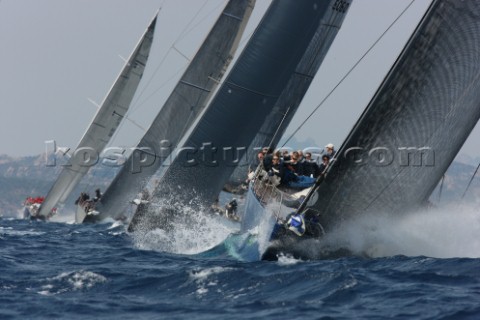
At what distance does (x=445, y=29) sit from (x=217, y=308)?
5979mm

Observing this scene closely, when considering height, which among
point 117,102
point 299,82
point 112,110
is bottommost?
point 112,110

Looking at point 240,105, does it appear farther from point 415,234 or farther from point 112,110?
point 112,110

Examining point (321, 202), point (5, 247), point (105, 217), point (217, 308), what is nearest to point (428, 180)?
point (321, 202)

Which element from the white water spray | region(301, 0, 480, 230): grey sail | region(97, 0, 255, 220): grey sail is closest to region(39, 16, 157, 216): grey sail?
region(97, 0, 255, 220): grey sail

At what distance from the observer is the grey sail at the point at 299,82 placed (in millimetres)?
22203

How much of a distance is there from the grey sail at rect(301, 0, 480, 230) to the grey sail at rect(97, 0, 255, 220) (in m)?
10.7

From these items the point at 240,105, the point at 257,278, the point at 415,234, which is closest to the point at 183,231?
the point at 240,105

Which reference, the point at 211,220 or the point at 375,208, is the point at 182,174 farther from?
the point at 375,208

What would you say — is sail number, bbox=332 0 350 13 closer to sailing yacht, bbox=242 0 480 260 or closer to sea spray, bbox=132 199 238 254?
sea spray, bbox=132 199 238 254

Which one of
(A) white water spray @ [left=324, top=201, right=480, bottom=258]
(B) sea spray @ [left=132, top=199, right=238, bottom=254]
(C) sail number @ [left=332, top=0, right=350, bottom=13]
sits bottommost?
(B) sea spray @ [left=132, top=199, right=238, bottom=254]

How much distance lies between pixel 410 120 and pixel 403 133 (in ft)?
0.80

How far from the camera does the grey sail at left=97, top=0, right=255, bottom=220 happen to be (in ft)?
83.7

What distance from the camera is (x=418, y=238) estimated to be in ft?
54.1

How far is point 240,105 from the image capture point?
749 inches
